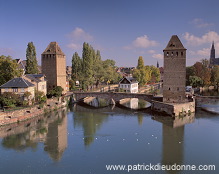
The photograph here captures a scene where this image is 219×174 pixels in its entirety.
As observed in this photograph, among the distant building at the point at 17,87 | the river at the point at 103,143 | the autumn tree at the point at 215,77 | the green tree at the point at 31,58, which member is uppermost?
the green tree at the point at 31,58

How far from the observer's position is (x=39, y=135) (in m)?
26.8

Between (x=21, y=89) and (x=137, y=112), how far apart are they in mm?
18642

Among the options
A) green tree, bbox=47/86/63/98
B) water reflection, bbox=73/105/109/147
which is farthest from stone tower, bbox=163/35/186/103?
green tree, bbox=47/86/63/98

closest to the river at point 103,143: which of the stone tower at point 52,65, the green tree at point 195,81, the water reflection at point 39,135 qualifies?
the water reflection at point 39,135

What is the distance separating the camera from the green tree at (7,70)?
39.9m

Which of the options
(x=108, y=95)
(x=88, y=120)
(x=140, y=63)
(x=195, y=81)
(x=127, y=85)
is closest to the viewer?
(x=88, y=120)

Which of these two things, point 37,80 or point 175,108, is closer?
point 175,108

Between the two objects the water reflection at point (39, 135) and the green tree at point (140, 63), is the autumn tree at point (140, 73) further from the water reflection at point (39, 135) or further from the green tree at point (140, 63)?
the water reflection at point (39, 135)

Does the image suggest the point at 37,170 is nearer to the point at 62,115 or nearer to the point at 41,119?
the point at 41,119

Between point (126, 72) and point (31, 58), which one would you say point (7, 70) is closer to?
point (31, 58)

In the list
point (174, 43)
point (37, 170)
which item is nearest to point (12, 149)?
point (37, 170)

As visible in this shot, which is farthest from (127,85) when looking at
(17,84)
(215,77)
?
(215,77)

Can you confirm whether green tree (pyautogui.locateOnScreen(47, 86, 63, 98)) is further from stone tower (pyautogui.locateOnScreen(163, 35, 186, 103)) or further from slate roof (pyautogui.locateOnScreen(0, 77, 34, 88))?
stone tower (pyautogui.locateOnScreen(163, 35, 186, 103))

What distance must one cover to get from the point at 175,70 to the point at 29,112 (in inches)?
916
